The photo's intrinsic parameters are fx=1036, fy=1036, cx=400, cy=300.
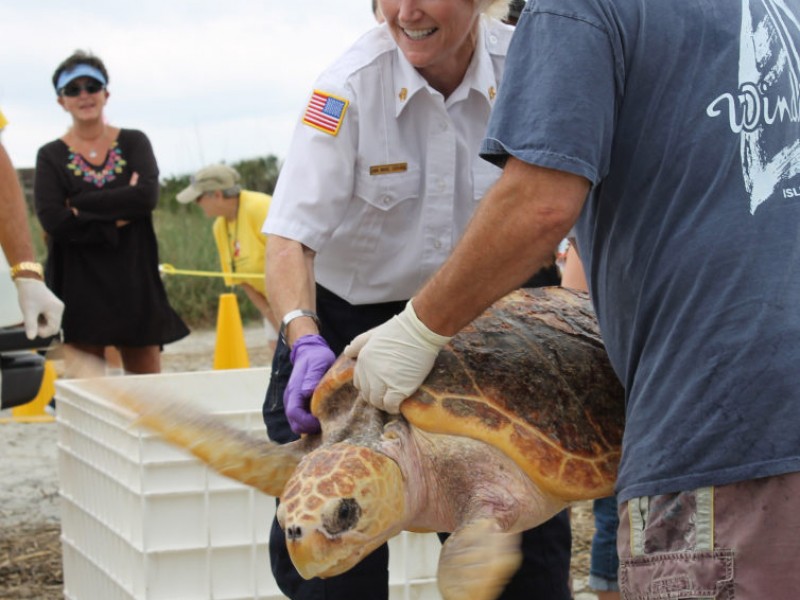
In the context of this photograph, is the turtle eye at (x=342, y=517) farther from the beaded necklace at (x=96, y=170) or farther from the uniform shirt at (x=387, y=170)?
the beaded necklace at (x=96, y=170)

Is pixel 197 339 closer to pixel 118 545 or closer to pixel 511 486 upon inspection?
pixel 118 545

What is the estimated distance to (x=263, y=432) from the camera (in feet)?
8.22

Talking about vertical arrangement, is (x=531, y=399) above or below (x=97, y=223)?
below

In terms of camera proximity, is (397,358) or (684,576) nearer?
(684,576)

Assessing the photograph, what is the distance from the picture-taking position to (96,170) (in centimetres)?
476

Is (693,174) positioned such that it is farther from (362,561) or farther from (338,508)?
(362,561)

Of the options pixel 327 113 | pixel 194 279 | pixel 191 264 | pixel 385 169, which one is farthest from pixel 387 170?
pixel 191 264

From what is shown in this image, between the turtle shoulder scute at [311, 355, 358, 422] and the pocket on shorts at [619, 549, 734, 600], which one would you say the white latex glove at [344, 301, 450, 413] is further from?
the pocket on shorts at [619, 549, 734, 600]

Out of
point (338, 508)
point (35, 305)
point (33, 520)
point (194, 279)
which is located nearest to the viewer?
point (338, 508)

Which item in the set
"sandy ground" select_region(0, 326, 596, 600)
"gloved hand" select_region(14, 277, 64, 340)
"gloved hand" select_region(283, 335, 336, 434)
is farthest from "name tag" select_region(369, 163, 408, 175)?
"sandy ground" select_region(0, 326, 596, 600)

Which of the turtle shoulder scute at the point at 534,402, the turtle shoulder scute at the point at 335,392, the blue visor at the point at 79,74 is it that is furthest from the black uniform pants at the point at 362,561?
the blue visor at the point at 79,74

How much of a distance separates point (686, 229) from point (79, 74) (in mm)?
3932

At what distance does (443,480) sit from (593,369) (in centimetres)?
31

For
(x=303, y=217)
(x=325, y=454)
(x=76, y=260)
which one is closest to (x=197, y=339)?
(x=76, y=260)
